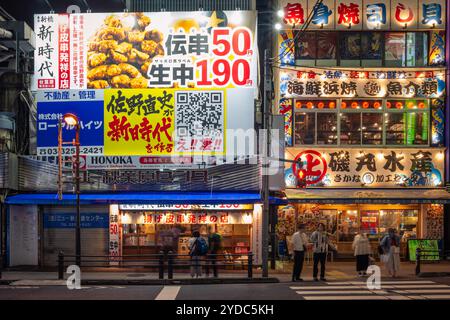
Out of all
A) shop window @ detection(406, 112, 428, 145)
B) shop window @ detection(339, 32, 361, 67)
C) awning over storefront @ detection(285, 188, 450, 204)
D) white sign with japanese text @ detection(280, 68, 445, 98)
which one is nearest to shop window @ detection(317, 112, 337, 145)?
white sign with japanese text @ detection(280, 68, 445, 98)

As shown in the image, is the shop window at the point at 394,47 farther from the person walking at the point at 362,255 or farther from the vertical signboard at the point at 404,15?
the person walking at the point at 362,255

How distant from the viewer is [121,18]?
21.8 m

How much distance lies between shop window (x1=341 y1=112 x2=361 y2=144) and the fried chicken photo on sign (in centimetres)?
875

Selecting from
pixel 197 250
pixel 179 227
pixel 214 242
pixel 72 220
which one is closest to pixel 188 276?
pixel 197 250

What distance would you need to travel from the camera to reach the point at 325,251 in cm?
1800

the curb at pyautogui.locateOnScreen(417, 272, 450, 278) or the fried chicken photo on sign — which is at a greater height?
the fried chicken photo on sign

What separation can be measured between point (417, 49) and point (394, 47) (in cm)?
104

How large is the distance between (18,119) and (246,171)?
33.2ft

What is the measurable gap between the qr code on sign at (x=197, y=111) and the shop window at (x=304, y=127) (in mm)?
3940

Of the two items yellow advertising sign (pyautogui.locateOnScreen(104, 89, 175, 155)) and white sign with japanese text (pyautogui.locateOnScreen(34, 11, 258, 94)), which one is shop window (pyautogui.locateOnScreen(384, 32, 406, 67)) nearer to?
white sign with japanese text (pyautogui.locateOnScreen(34, 11, 258, 94))

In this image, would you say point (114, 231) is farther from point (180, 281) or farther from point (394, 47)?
point (394, 47)

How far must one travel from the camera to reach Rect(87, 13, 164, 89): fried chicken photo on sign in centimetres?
2170

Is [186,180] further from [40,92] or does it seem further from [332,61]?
[332,61]
